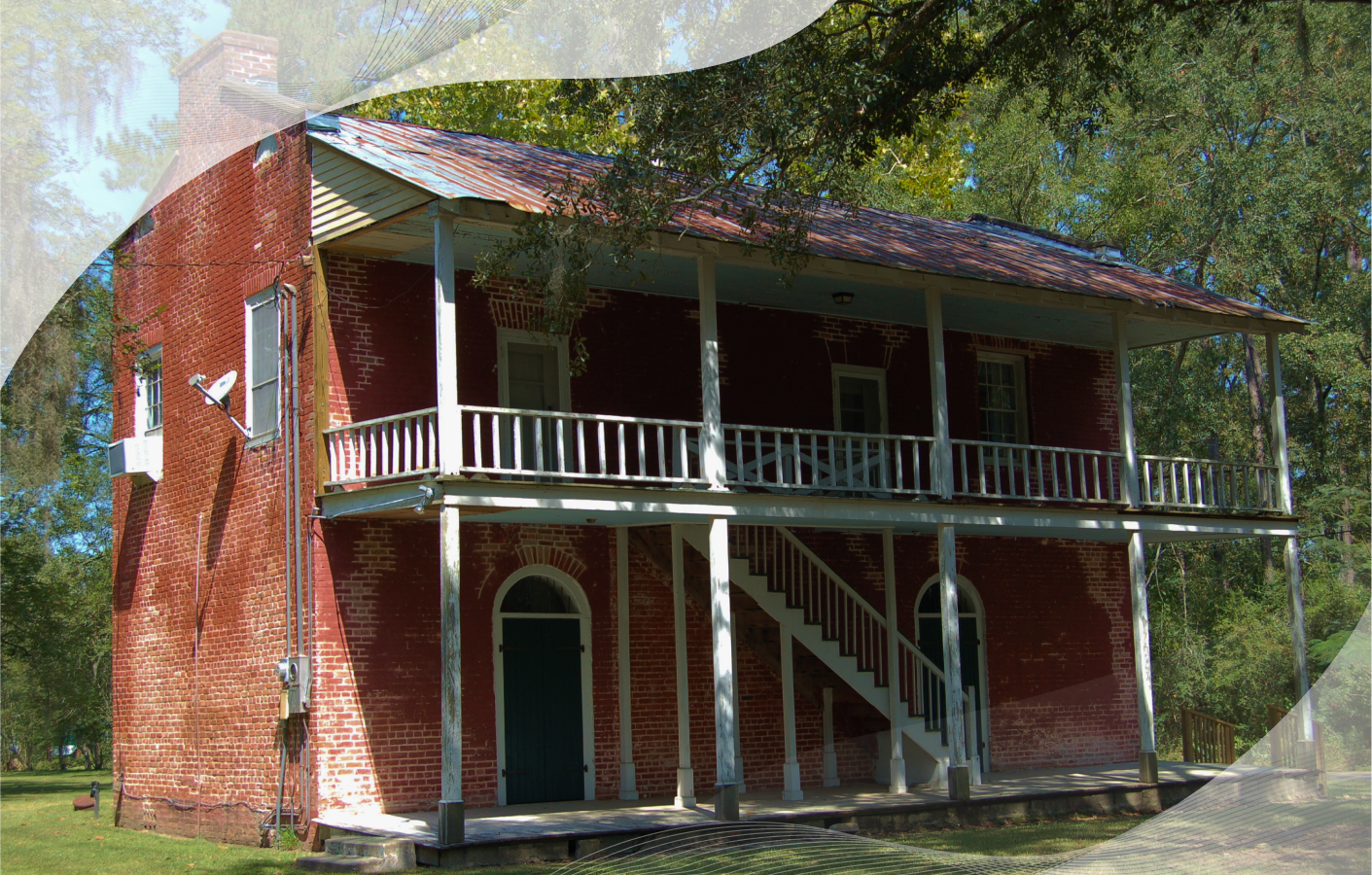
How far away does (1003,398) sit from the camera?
66.5ft

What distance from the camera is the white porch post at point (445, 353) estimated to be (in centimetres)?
A: 1206

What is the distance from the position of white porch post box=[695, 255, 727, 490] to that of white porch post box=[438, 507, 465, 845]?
287 cm

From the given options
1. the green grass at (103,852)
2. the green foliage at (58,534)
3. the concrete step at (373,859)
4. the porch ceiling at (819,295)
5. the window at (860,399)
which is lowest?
the green grass at (103,852)

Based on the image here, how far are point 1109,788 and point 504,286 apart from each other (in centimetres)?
911

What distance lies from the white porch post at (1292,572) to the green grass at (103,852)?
1210cm

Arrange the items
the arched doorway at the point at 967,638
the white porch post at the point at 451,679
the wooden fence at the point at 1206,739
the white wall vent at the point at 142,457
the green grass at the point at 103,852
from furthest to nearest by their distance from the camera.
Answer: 1. the wooden fence at the point at 1206,739
2. the arched doorway at the point at 967,638
3. the white wall vent at the point at 142,457
4. the green grass at the point at 103,852
5. the white porch post at the point at 451,679

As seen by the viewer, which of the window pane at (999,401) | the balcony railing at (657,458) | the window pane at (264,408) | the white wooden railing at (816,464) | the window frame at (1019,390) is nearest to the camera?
the balcony railing at (657,458)

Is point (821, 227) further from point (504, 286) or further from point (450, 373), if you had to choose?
point (450, 373)

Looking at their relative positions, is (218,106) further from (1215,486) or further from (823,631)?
(1215,486)

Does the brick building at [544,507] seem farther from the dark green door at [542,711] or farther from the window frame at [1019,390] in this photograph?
the window frame at [1019,390]

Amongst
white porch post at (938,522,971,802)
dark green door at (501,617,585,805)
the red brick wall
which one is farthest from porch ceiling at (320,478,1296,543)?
the red brick wall

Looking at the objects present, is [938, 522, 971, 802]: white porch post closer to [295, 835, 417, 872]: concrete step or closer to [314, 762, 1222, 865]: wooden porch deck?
[314, 762, 1222, 865]: wooden porch deck

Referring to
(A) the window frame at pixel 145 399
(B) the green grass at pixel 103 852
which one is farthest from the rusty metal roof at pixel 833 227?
(B) the green grass at pixel 103 852

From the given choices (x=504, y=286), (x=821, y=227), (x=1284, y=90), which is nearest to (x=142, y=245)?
(x=504, y=286)
